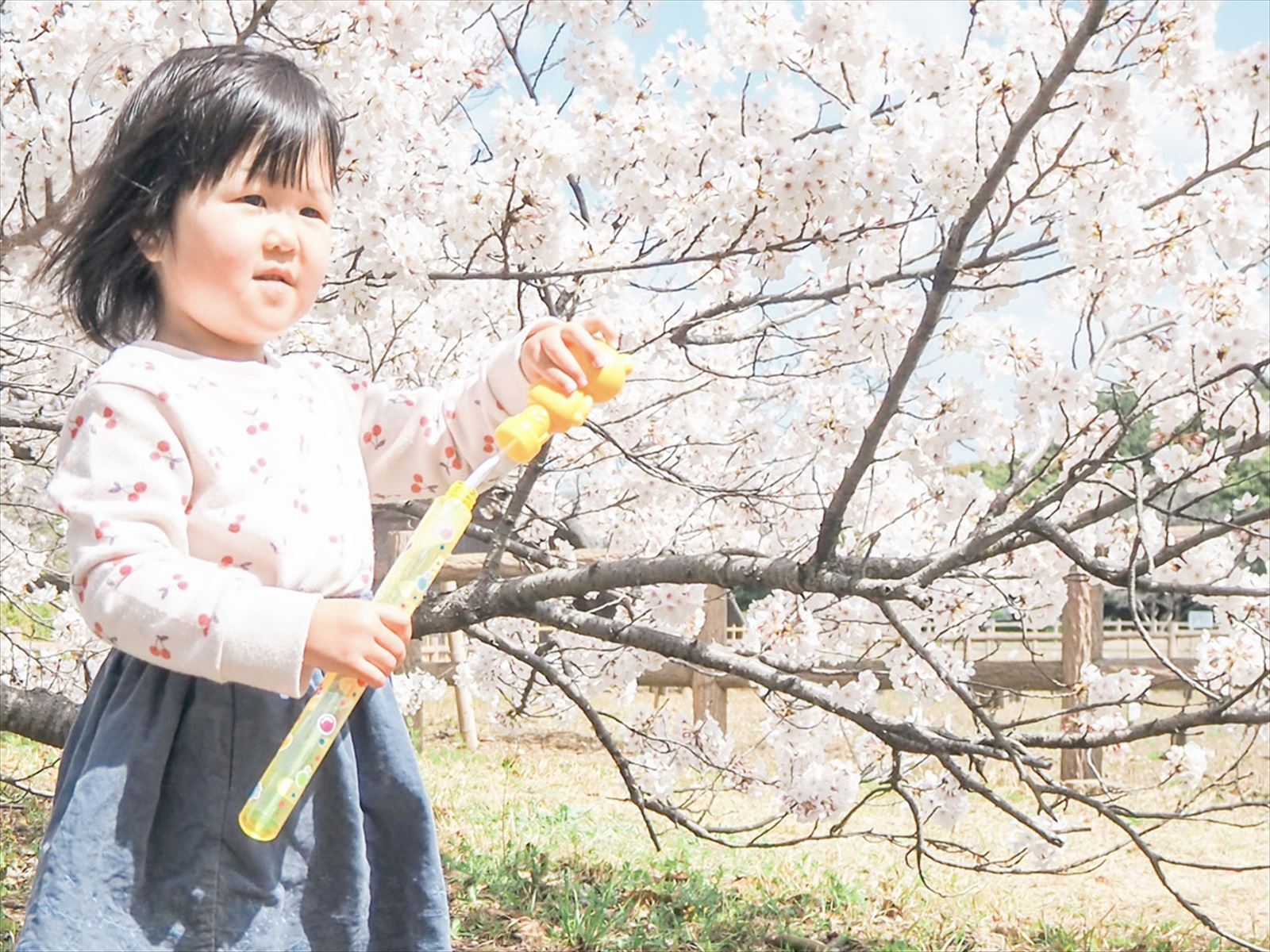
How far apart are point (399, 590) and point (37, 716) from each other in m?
2.15

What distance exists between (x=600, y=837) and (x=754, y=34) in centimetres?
313

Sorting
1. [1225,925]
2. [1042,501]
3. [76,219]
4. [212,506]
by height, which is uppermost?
[76,219]

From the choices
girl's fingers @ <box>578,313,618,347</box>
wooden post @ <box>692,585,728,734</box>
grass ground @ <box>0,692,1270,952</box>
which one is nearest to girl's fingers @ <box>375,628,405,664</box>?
girl's fingers @ <box>578,313,618,347</box>

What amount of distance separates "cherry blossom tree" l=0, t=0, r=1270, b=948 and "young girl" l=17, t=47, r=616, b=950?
3.59ft

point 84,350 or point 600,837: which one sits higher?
point 84,350

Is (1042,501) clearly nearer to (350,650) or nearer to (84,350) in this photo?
(350,650)

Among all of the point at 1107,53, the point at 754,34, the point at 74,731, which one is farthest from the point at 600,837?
the point at 74,731

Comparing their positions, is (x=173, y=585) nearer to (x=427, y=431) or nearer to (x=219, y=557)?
(x=219, y=557)

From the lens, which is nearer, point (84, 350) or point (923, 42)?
point (923, 42)

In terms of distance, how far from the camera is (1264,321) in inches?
128

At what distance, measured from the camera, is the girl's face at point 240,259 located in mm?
1687

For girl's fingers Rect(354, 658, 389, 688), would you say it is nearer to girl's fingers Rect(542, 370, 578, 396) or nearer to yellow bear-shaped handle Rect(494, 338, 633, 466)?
yellow bear-shaped handle Rect(494, 338, 633, 466)

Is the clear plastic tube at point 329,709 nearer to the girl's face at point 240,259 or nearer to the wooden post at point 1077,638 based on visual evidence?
the girl's face at point 240,259

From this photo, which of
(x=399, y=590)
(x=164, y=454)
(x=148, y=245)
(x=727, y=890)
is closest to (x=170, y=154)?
(x=148, y=245)
